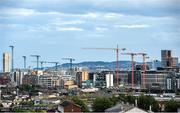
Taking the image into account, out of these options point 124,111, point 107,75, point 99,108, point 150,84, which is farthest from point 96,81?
point 124,111

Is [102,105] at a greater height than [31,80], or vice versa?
[31,80]

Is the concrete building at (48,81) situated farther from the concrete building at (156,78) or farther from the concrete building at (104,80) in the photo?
the concrete building at (156,78)

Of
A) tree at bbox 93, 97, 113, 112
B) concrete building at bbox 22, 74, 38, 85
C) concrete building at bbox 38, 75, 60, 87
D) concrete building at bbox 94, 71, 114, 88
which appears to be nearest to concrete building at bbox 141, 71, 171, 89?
concrete building at bbox 94, 71, 114, 88

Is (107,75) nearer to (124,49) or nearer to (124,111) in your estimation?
(124,49)

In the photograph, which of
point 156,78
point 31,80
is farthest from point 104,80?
point 31,80

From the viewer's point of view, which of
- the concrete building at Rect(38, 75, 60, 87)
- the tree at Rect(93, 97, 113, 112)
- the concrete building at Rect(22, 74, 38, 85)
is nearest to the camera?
the tree at Rect(93, 97, 113, 112)

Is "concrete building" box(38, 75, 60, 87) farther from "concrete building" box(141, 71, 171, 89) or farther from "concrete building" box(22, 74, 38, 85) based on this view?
"concrete building" box(141, 71, 171, 89)

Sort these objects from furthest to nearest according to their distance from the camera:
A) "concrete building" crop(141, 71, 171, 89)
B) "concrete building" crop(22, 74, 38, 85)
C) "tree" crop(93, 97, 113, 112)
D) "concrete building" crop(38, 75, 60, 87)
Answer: "concrete building" crop(22, 74, 38, 85) < "concrete building" crop(38, 75, 60, 87) < "concrete building" crop(141, 71, 171, 89) < "tree" crop(93, 97, 113, 112)

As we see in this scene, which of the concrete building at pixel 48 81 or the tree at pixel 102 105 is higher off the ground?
the concrete building at pixel 48 81

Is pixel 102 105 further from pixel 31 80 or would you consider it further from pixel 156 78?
pixel 31 80

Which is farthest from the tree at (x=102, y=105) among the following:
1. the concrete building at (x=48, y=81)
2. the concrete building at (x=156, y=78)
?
the concrete building at (x=48, y=81)

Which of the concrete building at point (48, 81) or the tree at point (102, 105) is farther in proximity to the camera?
the concrete building at point (48, 81)
